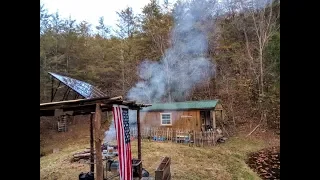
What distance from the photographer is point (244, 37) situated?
9281mm

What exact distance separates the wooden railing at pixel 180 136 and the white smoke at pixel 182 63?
3.90ft

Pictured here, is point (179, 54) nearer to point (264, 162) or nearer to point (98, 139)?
point (264, 162)

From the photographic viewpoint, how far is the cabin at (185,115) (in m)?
8.30

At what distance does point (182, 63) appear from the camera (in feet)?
31.1

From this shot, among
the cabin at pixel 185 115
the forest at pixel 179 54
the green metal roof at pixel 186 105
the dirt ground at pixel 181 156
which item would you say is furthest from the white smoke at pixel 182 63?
the dirt ground at pixel 181 156

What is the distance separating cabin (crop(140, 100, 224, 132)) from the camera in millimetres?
8305

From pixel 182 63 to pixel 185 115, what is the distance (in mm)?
1944

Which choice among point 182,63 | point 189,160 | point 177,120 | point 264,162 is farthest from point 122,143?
point 182,63
